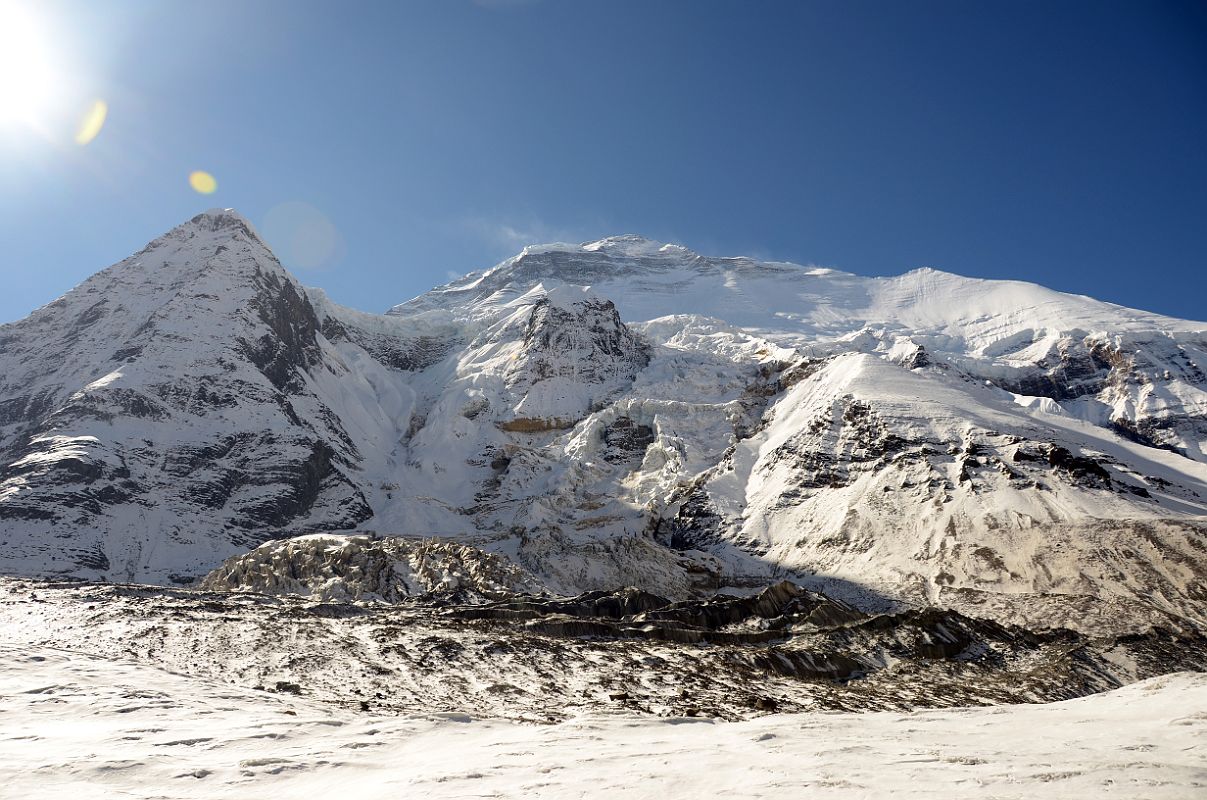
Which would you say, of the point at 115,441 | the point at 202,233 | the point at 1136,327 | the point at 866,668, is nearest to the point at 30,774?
the point at 866,668

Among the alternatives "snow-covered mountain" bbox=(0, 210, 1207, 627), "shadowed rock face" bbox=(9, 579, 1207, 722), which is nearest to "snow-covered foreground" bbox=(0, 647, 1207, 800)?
"shadowed rock face" bbox=(9, 579, 1207, 722)

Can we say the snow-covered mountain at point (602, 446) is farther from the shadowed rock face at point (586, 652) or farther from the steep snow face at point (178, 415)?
the shadowed rock face at point (586, 652)

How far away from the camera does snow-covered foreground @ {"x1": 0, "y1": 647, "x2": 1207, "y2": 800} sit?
13188 millimetres

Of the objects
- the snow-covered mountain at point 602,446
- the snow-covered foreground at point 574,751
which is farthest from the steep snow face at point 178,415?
the snow-covered foreground at point 574,751

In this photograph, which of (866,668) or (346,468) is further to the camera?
(346,468)

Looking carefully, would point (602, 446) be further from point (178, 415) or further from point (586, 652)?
point (586, 652)

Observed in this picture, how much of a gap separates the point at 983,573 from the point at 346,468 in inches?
3390

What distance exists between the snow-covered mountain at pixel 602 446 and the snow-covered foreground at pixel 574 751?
142ft

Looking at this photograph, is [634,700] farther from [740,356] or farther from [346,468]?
[740,356]

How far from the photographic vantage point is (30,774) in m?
14.3

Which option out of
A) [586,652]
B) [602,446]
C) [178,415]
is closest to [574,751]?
[586,652]

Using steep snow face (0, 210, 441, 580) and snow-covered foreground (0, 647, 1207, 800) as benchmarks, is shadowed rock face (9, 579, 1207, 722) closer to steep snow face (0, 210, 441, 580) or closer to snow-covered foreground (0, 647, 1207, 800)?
snow-covered foreground (0, 647, 1207, 800)

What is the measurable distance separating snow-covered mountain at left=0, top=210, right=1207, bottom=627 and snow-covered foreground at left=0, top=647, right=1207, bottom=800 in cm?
4328

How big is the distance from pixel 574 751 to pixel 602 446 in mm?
109673
